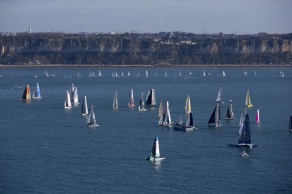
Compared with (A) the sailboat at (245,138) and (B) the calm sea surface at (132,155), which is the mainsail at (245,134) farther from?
(B) the calm sea surface at (132,155)

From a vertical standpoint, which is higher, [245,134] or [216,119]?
[245,134]

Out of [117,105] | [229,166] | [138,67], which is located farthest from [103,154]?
[138,67]

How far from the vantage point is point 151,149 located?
4272 centimetres

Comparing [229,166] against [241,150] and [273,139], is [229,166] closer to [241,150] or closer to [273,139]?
[241,150]

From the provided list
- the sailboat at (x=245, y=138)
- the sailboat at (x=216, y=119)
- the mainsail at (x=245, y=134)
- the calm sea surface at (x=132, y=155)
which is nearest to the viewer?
the calm sea surface at (x=132, y=155)

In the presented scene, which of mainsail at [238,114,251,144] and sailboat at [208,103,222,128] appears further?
sailboat at [208,103,222,128]

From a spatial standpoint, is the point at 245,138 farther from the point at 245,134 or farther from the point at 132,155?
the point at 132,155

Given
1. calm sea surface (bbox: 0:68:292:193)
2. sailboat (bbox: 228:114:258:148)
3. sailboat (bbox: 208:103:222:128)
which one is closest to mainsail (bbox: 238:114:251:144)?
sailboat (bbox: 228:114:258:148)

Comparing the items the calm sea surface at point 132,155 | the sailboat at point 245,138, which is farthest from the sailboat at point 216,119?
the sailboat at point 245,138

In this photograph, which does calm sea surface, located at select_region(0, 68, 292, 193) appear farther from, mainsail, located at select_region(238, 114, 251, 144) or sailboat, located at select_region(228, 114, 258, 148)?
mainsail, located at select_region(238, 114, 251, 144)

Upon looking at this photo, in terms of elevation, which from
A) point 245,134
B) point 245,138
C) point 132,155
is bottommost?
point 132,155

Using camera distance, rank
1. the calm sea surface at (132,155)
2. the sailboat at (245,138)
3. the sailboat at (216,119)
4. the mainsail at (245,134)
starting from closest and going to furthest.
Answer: the calm sea surface at (132,155), the sailboat at (245,138), the mainsail at (245,134), the sailboat at (216,119)

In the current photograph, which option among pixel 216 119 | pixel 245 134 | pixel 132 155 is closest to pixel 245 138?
pixel 245 134

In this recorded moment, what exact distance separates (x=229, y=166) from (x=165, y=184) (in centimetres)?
449
